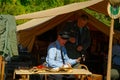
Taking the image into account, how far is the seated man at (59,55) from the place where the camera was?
687 centimetres

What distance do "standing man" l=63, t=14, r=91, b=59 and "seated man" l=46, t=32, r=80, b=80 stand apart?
1.20ft

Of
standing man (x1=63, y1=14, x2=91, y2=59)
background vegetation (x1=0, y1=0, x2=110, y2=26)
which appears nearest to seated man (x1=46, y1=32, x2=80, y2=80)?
standing man (x1=63, y1=14, x2=91, y2=59)

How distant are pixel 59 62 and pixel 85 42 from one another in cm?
125

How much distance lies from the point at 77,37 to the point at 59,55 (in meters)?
1.02

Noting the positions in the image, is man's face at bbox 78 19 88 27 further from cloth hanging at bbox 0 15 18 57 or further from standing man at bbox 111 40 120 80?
cloth hanging at bbox 0 15 18 57

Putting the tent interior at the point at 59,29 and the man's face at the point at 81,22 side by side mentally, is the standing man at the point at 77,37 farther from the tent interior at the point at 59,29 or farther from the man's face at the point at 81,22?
the tent interior at the point at 59,29

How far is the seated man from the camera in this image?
687 centimetres

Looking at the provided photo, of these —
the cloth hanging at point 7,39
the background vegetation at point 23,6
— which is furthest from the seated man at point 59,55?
the background vegetation at point 23,6

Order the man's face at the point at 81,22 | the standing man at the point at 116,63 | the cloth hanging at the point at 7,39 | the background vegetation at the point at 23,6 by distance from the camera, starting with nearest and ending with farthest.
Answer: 1. the cloth hanging at the point at 7,39
2. the man's face at the point at 81,22
3. the standing man at the point at 116,63
4. the background vegetation at the point at 23,6

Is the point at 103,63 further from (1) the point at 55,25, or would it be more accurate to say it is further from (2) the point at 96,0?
(2) the point at 96,0

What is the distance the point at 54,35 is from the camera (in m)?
9.47

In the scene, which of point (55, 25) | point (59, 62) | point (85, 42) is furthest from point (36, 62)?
point (59, 62)

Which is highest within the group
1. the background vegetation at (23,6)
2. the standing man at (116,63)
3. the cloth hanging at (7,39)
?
the background vegetation at (23,6)

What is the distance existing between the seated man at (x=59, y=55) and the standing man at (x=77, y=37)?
0.37m
